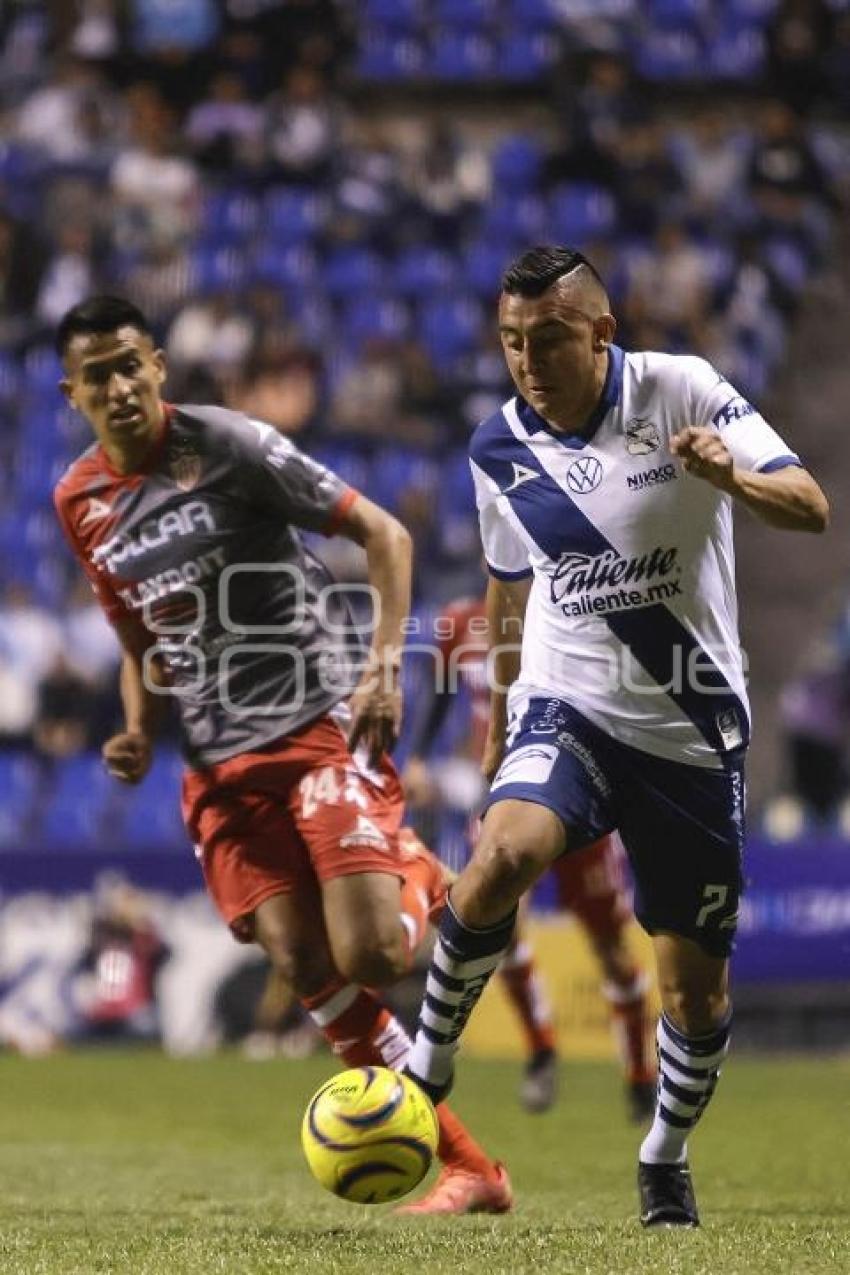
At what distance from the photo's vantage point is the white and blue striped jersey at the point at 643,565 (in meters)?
5.53

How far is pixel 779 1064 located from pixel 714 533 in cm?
759

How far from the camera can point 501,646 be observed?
6.08 m

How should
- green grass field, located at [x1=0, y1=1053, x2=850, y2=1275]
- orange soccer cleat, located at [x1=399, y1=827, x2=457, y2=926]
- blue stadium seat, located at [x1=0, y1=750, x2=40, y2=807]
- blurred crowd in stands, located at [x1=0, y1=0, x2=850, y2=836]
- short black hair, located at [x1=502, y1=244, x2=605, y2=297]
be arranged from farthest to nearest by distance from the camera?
blurred crowd in stands, located at [x1=0, y1=0, x2=850, y2=836] < blue stadium seat, located at [x1=0, y1=750, x2=40, y2=807] < orange soccer cleat, located at [x1=399, y1=827, x2=457, y2=926] < short black hair, located at [x1=502, y1=244, x2=605, y2=297] < green grass field, located at [x1=0, y1=1053, x2=850, y2=1275]

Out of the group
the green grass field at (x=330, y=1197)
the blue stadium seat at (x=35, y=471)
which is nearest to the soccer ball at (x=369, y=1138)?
the green grass field at (x=330, y=1197)

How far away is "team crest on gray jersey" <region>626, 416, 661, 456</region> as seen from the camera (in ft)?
18.2

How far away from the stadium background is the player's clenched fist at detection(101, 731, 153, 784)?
6692 mm

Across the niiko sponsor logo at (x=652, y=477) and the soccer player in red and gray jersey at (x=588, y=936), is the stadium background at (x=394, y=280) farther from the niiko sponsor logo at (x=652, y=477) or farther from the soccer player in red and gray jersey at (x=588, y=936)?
the niiko sponsor logo at (x=652, y=477)

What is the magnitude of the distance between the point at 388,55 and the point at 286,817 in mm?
14716

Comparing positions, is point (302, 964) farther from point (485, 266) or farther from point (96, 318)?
point (485, 266)

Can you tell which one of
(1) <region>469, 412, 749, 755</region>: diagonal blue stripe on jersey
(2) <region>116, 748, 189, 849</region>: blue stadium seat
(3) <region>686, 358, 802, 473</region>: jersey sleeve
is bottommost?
(2) <region>116, 748, 189, 849</region>: blue stadium seat

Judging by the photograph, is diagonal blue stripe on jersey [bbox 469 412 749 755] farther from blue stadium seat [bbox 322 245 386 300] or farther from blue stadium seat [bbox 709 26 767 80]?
blue stadium seat [bbox 709 26 767 80]

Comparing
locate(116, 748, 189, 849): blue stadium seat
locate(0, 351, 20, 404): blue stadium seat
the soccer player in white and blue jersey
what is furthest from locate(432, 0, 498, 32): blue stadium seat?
the soccer player in white and blue jersey

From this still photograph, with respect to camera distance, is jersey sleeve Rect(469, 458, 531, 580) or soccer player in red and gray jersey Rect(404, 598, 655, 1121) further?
soccer player in red and gray jersey Rect(404, 598, 655, 1121)

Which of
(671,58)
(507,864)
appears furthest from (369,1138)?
(671,58)
